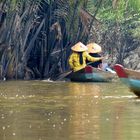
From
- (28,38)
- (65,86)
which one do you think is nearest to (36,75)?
(28,38)

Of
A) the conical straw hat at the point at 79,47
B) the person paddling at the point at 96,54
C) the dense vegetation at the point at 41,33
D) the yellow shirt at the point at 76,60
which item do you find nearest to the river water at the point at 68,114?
the dense vegetation at the point at 41,33

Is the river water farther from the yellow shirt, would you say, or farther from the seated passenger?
the seated passenger

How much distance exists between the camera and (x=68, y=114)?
13.1 m

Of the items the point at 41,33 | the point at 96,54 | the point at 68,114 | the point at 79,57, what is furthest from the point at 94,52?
the point at 68,114

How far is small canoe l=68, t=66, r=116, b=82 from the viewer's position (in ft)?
77.4

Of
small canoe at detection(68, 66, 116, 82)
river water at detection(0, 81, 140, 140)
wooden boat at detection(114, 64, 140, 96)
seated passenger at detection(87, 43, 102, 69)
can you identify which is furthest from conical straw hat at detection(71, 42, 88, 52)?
wooden boat at detection(114, 64, 140, 96)

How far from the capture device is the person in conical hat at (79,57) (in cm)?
2448

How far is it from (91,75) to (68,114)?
10.7 metres

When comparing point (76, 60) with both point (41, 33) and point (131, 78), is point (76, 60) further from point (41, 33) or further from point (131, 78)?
point (131, 78)

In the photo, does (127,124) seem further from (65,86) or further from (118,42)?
(118,42)

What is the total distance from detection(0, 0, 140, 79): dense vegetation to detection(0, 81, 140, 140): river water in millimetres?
3613

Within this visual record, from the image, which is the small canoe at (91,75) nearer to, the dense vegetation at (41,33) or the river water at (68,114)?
the dense vegetation at (41,33)

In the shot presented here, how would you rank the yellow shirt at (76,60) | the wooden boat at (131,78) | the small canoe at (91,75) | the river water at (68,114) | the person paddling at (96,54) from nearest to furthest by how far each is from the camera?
the river water at (68,114) < the wooden boat at (131,78) < the small canoe at (91,75) < the yellow shirt at (76,60) < the person paddling at (96,54)

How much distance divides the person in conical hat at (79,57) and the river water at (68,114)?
15.0 feet
